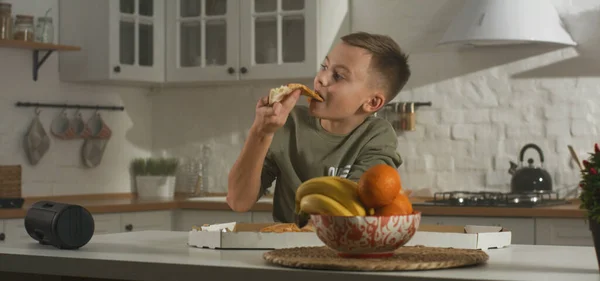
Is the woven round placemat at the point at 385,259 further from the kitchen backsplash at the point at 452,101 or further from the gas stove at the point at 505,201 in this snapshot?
the kitchen backsplash at the point at 452,101

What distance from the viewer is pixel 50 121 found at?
5258mm

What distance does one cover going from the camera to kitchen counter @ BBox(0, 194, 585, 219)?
4188 millimetres

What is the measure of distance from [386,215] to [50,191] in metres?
3.80

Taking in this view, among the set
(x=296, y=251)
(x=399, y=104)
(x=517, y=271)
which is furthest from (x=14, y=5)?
(x=517, y=271)

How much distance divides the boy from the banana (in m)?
0.52

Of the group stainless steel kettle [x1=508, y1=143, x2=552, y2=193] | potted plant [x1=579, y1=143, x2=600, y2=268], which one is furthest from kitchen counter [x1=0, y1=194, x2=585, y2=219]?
potted plant [x1=579, y1=143, x2=600, y2=268]

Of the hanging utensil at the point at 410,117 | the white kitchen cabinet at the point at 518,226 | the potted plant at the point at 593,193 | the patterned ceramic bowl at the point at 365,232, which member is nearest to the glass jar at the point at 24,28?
the hanging utensil at the point at 410,117

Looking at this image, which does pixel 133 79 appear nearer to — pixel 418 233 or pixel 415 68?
pixel 415 68

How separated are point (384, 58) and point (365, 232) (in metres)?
0.93

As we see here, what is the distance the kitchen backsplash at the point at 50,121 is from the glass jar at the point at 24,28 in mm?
183

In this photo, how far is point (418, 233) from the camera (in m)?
2.04

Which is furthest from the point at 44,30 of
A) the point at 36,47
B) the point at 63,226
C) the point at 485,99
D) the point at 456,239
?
the point at 456,239

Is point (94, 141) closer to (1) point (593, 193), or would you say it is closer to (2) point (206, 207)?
(2) point (206, 207)

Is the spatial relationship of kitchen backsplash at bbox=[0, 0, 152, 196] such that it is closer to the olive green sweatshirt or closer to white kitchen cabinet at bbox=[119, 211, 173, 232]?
white kitchen cabinet at bbox=[119, 211, 173, 232]
